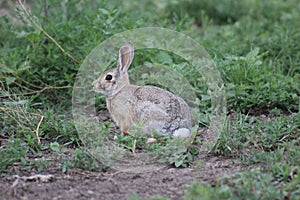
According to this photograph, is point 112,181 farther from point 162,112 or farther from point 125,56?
point 125,56

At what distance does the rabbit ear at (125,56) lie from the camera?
5.42 m

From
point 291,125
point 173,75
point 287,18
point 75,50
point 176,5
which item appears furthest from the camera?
point 176,5

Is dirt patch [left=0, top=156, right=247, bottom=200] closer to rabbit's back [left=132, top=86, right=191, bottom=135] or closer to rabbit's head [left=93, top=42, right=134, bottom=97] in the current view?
rabbit's back [left=132, top=86, right=191, bottom=135]

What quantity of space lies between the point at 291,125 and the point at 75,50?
8.50 ft

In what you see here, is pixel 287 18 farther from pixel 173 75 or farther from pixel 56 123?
pixel 56 123

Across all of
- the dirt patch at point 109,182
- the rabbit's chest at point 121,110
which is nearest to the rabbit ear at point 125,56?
the rabbit's chest at point 121,110

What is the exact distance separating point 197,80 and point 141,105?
3.75 feet

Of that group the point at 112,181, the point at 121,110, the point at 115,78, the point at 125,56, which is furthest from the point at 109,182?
the point at 125,56

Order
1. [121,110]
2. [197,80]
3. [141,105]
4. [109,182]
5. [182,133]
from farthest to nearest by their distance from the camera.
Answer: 1. [197,80]
2. [121,110]
3. [141,105]
4. [182,133]
5. [109,182]

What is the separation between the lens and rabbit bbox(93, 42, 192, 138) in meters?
5.14

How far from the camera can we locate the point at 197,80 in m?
6.21

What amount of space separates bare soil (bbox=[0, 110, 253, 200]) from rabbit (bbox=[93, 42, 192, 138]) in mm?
462

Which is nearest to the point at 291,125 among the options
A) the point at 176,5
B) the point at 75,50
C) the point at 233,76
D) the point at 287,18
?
the point at 233,76

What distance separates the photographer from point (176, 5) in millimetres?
8727
